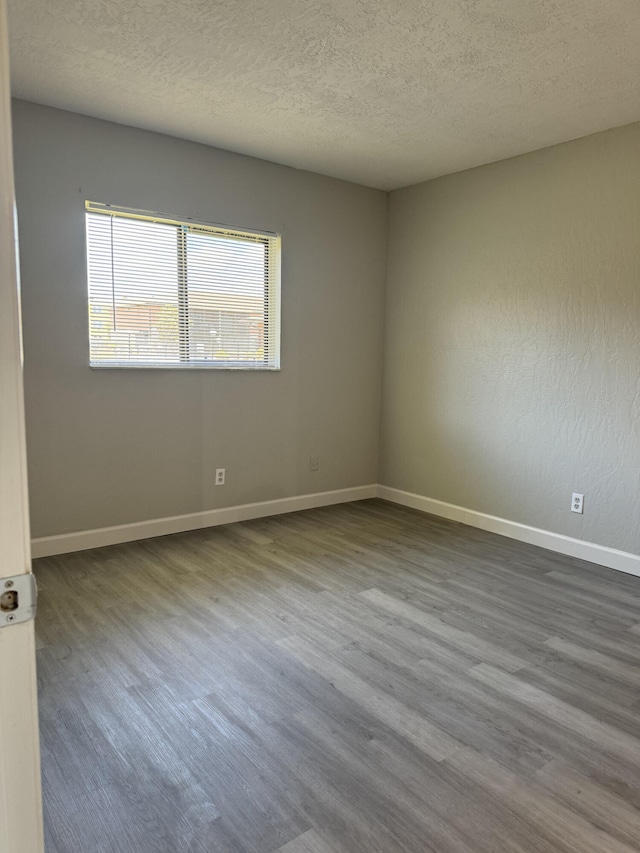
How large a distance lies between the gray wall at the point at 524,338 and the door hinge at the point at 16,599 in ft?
11.4

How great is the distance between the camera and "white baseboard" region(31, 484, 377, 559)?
350 cm

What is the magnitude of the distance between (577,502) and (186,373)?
274cm

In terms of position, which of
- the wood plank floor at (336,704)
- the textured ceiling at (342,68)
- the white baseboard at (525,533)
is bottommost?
the wood plank floor at (336,704)

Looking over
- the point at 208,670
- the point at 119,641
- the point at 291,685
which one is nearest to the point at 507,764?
the point at 291,685

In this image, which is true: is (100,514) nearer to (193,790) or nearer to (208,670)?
(208,670)

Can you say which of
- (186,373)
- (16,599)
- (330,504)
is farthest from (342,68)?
(330,504)

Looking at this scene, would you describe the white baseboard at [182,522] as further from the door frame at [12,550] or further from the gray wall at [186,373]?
the door frame at [12,550]

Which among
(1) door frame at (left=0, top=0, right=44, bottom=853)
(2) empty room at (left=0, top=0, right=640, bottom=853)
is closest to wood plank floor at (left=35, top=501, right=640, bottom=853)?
(2) empty room at (left=0, top=0, right=640, bottom=853)

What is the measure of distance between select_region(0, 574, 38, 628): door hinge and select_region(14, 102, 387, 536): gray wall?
Answer: 293 cm

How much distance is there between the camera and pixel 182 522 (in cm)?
399

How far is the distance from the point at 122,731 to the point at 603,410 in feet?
10.2

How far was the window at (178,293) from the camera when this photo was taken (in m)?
3.53

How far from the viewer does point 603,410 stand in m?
3.48

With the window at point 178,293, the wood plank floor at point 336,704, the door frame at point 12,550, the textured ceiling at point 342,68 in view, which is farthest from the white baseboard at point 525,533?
the door frame at point 12,550
